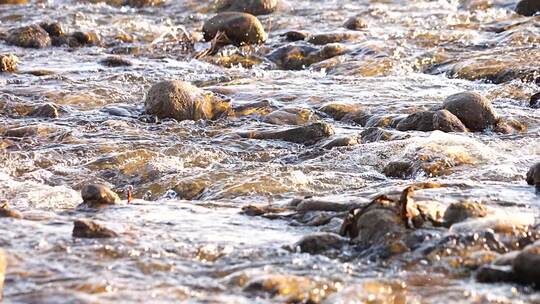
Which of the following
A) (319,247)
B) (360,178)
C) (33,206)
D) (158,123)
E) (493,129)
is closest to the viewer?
(319,247)

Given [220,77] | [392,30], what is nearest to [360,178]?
[220,77]

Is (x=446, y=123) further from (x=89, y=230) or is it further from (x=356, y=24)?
(x=356, y=24)

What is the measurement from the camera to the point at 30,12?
13312mm

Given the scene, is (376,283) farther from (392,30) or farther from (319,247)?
(392,30)

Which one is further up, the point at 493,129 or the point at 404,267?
the point at 404,267

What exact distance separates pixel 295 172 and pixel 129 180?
1074 mm

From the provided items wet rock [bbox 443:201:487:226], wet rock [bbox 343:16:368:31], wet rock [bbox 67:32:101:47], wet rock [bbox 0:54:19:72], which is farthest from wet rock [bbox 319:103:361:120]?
wet rock [bbox 67:32:101:47]

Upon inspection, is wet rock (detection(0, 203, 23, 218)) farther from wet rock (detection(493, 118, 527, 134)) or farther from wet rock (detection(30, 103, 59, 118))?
wet rock (detection(493, 118, 527, 134))

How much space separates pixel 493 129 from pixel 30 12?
8.72 m

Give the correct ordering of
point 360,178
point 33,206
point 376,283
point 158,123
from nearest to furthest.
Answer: point 376,283
point 33,206
point 360,178
point 158,123

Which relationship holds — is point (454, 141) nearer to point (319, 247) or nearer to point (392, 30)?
point (319, 247)

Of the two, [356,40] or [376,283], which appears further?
[356,40]

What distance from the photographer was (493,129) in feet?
21.8

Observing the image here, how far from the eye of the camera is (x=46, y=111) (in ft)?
24.2
